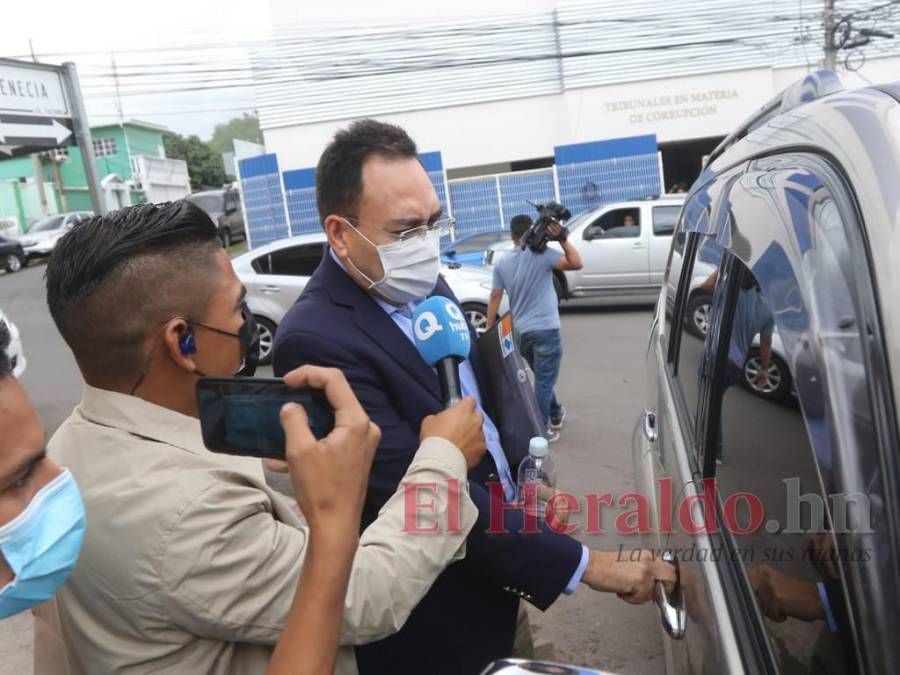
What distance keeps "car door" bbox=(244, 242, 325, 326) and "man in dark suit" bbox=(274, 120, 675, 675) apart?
6.89m

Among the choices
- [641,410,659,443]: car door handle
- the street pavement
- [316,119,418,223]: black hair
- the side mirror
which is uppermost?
[316,119,418,223]: black hair

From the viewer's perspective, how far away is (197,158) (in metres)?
47.9

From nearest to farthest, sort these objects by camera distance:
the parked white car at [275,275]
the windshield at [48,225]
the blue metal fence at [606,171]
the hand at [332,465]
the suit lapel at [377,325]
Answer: the hand at [332,465], the suit lapel at [377,325], the parked white car at [275,275], the blue metal fence at [606,171], the windshield at [48,225]

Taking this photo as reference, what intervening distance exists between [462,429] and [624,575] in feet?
1.98

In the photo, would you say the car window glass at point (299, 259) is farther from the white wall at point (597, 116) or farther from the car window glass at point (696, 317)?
the white wall at point (597, 116)

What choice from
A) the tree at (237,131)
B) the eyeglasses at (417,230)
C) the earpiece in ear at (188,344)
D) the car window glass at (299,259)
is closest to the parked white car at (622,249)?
the car window glass at (299,259)

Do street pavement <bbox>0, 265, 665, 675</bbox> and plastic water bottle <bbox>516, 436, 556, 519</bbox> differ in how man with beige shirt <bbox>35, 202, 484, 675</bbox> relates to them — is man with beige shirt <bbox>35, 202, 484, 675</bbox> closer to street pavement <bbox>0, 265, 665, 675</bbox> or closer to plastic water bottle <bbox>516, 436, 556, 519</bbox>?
plastic water bottle <bbox>516, 436, 556, 519</bbox>

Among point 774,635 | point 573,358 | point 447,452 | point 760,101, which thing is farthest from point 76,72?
point 760,101

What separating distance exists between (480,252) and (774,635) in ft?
36.0

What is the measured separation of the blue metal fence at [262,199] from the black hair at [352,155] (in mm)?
17605

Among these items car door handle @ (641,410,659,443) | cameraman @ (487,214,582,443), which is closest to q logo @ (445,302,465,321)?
car door handle @ (641,410,659,443)

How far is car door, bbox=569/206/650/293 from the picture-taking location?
10648 millimetres

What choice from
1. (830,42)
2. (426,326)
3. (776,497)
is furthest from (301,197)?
(776,497)

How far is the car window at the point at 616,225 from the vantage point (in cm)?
1084
